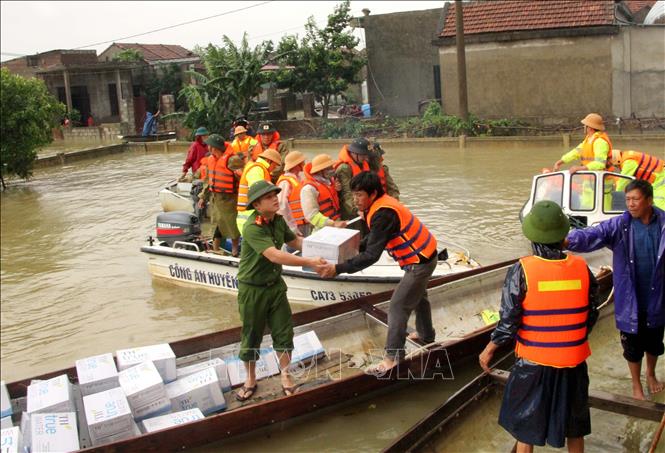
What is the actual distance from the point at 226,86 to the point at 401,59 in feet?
24.3

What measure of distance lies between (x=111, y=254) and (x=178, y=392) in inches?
324

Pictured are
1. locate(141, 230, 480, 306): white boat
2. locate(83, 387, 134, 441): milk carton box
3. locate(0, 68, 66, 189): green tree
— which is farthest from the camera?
locate(0, 68, 66, 189): green tree

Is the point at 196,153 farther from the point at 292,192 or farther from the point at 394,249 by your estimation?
the point at 394,249

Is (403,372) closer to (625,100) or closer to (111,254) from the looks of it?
(111,254)

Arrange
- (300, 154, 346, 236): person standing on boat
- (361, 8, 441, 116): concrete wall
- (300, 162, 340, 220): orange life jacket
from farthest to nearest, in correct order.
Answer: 1. (361, 8, 441, 116): concrete wall
2. (300, 162, 340, 220): orange life jacket
3. (300, 154, 346, 236): person standing on boat

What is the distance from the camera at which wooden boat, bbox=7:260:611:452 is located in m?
5.64

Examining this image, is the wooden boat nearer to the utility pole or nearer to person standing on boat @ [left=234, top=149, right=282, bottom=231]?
person standing on boat @ [left=234, top=149, right=282, bottom=231]

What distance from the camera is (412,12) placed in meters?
29.7

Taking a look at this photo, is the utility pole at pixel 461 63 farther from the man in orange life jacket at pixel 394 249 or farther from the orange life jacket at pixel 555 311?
the orange life jacket at pixel 555 311

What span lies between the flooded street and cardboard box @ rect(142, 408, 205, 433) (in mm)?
442

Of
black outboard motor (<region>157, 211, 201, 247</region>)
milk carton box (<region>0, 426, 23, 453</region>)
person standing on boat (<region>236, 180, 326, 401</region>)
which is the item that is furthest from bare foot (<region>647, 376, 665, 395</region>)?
black outboard motor (<region>157, 211, 201, 247</region>)

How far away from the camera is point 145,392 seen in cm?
584

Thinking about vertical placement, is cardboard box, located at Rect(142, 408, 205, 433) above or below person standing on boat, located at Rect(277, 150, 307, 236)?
below

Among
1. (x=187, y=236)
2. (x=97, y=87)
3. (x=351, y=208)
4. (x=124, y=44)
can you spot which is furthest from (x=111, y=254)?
(x=124, y=44)
